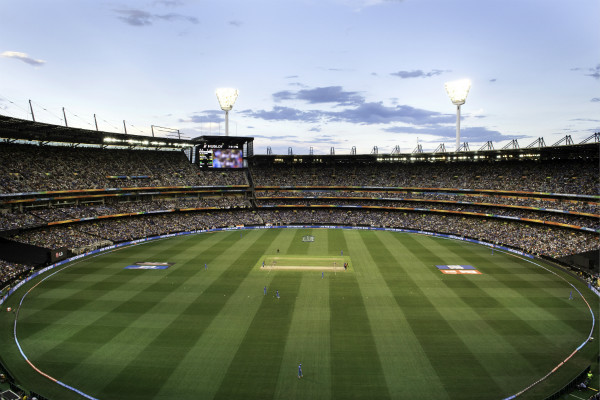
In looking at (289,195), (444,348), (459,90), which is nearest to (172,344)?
(444,348)

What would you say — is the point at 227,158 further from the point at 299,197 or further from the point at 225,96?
the point at 299,197

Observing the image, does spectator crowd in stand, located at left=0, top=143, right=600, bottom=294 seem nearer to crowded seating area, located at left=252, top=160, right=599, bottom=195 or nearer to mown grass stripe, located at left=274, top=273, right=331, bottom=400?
crowded seating area, located at left=252, top=160, right=599, bottom=195

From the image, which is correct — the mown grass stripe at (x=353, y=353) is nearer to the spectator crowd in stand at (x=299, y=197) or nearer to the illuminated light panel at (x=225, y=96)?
the spectator crowd in stand at (x=299, y=197)

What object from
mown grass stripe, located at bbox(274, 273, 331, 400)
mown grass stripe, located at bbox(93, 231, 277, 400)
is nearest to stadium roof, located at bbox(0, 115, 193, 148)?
mown grass stripe, located at bbox(93, 231, 277, 400)

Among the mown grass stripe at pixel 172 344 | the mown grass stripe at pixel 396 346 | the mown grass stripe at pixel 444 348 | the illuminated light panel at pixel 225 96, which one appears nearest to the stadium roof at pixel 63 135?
the illuminated light panel at pixel 225 96

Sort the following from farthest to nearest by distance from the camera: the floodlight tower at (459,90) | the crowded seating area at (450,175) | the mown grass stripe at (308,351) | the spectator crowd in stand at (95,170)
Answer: the floodlight tower at (459,90), the crowded seating area at (450,175), the spectator crowd in stand at (95,170), the mown grass stripe at (308,351)

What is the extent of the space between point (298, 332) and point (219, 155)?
208 feet

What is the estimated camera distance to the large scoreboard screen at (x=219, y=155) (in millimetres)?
81125

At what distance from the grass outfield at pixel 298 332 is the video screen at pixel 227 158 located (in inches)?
1684

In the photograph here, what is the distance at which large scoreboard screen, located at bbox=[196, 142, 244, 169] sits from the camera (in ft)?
266

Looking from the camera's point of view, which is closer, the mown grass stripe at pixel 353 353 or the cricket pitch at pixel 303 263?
the mown grass stripe at pixel 353 353

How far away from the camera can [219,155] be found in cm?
8188

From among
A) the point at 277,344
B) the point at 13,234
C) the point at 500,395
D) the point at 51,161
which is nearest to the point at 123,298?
the point at 277,344

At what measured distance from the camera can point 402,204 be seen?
74.9m
